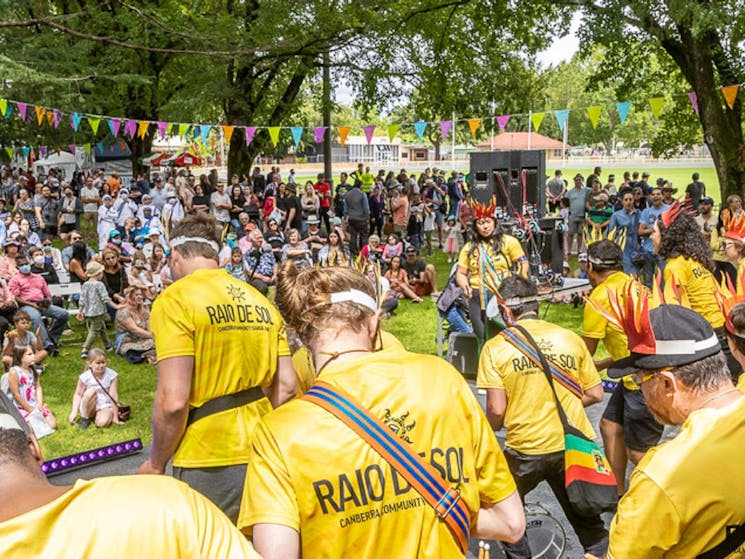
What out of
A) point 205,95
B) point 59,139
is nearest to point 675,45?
point 205,95

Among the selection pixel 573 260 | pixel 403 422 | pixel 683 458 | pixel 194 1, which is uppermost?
pixel 194 1

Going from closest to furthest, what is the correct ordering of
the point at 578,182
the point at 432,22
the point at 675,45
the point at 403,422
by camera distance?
the point at 403,422
the point at 675,45
the point at 578,182
the point at 432,22

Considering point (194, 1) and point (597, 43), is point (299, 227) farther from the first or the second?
point (194, 1)

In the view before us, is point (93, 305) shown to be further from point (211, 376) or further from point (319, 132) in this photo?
point (319, 132)

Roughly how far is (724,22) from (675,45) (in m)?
2.79

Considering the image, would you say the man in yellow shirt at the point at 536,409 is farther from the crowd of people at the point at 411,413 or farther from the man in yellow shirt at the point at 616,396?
the man in yellow shirt at the point at 616,396

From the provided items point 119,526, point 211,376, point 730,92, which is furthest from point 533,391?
point 730,92

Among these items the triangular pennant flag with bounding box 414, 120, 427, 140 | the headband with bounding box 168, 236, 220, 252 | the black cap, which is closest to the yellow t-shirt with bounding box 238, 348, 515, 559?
the black cap

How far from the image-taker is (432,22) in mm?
18453

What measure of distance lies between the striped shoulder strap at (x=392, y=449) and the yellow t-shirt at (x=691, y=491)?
543 mm

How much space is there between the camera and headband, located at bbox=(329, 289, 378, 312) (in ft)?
6.79

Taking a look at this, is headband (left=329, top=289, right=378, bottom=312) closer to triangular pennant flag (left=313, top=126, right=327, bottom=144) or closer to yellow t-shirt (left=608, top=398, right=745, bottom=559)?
yellow t-shirt (left=608, top=398, right=745, bottom=559)

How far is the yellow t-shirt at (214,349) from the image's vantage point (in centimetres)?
312

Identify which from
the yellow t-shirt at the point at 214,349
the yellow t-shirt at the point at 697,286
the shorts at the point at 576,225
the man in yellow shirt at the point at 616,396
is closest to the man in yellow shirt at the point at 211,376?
the yellow t-shirt at the point at 214,349
